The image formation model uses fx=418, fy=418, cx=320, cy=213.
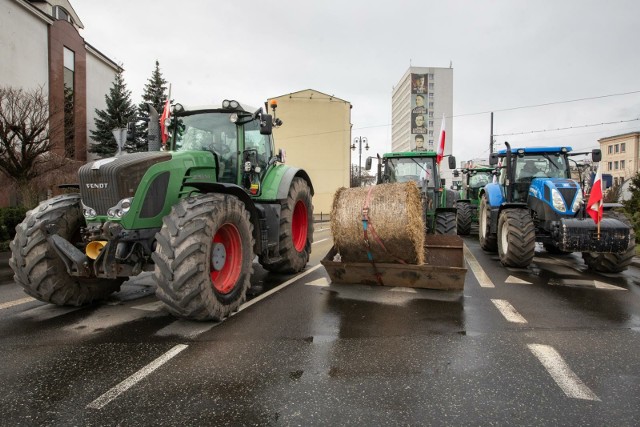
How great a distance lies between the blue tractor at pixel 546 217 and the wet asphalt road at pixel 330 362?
143 centimetres

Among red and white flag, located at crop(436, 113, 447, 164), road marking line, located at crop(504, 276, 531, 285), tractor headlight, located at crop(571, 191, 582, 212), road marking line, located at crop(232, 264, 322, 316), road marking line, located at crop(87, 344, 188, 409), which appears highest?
red and white flag, located at crop(436, 113, 447, 164)

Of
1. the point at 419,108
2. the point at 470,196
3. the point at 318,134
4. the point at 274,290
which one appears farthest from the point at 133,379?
the point at 419,108

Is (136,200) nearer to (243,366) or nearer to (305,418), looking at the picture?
(243,366)

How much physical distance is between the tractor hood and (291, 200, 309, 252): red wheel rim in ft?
15.1

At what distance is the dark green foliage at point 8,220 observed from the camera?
36.3ft

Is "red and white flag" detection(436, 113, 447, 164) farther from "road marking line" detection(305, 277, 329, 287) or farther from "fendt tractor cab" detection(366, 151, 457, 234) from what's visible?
"road marking line" detection(305, 277, 329, 287)

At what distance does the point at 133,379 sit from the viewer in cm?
318

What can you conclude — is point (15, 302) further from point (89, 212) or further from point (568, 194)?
point (568, 194)

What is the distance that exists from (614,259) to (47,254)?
8.82 meters

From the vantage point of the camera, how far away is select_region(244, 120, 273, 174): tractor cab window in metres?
6.30

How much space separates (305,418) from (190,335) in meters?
1.92

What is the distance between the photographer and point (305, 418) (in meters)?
2.65

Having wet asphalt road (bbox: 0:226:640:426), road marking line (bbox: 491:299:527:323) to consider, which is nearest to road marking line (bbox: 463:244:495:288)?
wet asphalt road (bbox: 0:226:640:426)

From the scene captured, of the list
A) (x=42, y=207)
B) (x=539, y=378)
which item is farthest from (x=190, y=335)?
(x=539, y=378)
